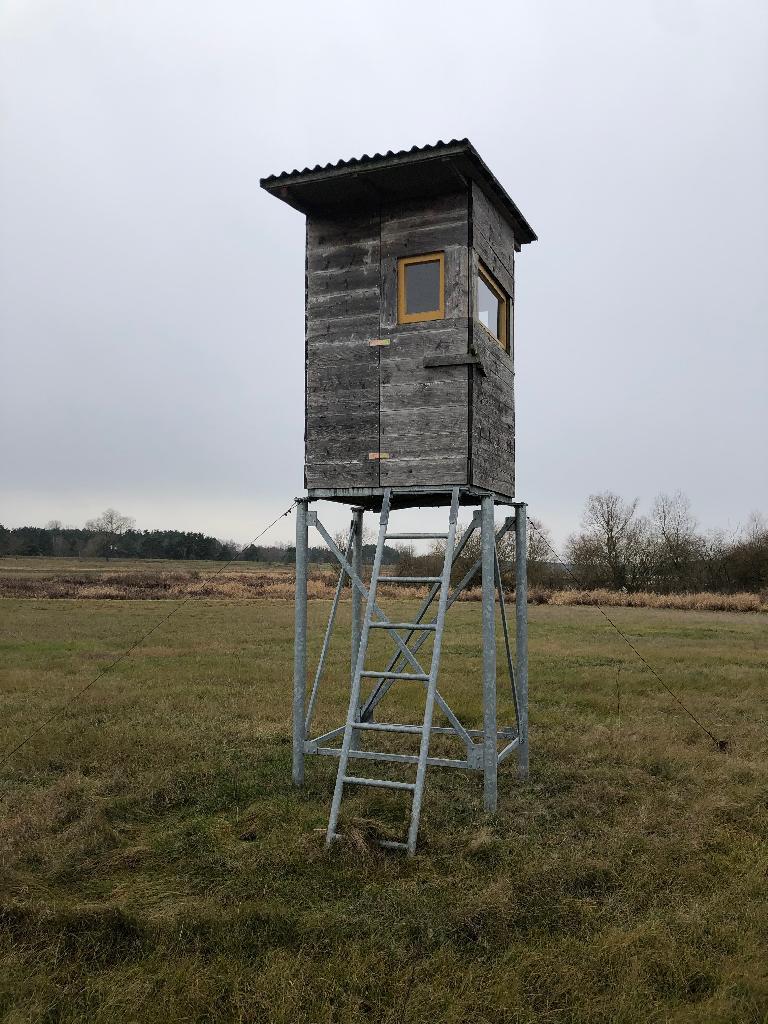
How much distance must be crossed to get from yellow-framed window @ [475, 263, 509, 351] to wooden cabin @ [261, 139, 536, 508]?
1.6 inches

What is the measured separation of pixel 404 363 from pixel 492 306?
1741 millimetres

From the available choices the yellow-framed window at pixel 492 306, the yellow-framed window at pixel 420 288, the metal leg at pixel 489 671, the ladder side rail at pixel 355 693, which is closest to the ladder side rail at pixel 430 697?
the metal leg at pixel 489 671

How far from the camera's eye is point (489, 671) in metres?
8.20

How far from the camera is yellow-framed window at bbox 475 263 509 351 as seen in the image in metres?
9.12

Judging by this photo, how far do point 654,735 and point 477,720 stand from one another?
2.85 meters

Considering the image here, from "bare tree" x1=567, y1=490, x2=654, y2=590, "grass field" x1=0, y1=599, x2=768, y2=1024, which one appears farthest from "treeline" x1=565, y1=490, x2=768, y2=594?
"grass field" x1=0, y1=599, x2=768, y2=1024

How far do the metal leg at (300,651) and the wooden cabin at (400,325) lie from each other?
42 centimetres

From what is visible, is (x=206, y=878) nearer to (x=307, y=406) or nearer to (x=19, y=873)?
(x=19, y=873)

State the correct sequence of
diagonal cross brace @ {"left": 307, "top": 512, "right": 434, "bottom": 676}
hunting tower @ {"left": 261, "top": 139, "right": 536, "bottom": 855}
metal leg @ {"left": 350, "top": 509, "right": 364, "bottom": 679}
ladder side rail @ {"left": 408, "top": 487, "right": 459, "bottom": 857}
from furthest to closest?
metal leg @ {"left": 350, "top": 509, "right": 364, "bottom": 679} → hunting tower @ {"left": 261, "top": 139, "right": 536, "bottom": 855} → diagonal cross brace @ {"left": 307, "top": 512, "right": 434, "bottom": 676} → ladder side rail @ {"left": 408, "top": 487, "right": 459, "bottom": 857}

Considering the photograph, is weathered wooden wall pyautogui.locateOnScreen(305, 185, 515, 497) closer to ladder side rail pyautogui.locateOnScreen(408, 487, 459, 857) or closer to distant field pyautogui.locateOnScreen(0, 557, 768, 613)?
ladder side rail pyautogui.locateOnScreen(408, 487, 459, 857)

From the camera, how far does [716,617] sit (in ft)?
105

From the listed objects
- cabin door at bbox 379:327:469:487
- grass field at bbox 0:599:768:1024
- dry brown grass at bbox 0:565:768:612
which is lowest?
grass field at bbox 0:599:768:1024

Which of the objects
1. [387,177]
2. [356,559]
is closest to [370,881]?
[356,559]

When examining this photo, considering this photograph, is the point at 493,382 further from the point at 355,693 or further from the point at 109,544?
the point at 109,544
